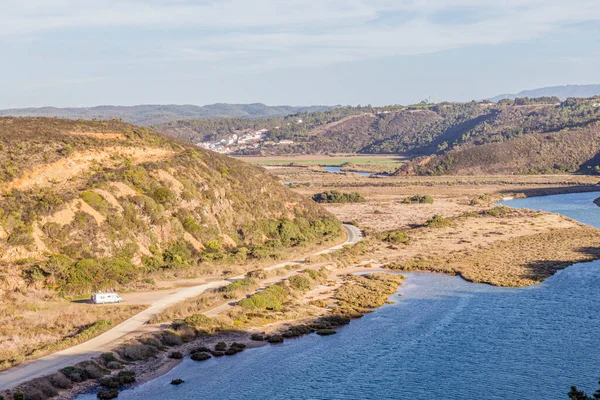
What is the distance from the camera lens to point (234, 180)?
82688 mm

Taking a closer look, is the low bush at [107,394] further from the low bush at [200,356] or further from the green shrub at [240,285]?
the green shrub at [240,285]

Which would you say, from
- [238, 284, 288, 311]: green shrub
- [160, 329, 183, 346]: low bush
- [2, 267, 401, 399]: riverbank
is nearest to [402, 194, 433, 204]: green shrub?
[2, 267, 401, 399]: riverbank

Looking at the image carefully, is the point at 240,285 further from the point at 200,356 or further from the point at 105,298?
the point at 200,356

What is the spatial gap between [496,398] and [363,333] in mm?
12333

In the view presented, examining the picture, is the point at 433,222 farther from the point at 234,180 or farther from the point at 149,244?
the point at 149,244

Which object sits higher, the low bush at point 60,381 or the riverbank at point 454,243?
the low bush at point 60,381

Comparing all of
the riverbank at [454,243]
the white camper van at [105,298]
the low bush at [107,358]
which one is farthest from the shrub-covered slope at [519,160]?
the low bush at [107,358]

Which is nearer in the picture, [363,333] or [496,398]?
[496,398]

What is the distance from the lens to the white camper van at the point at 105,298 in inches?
1996

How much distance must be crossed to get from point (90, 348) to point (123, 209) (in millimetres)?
26106

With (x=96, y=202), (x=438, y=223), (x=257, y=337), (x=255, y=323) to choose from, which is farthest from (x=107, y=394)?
(x=438, y=223)

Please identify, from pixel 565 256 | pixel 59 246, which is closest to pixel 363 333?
pixel 59 246

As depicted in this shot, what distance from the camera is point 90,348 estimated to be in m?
40.6

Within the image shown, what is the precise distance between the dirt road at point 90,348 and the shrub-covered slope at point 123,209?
626 centimetres
